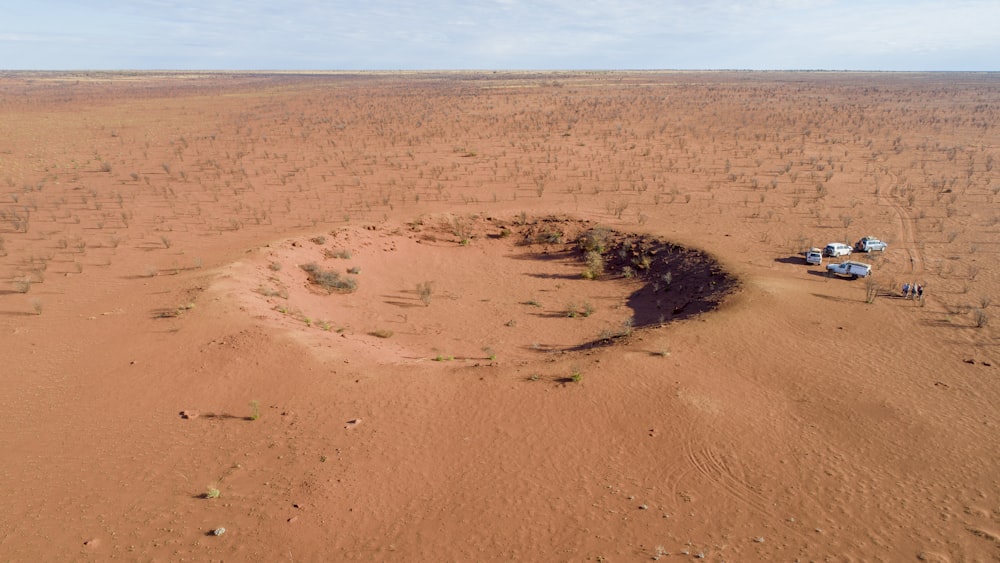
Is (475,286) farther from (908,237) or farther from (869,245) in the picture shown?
(908,237)

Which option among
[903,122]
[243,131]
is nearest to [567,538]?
[243,131]

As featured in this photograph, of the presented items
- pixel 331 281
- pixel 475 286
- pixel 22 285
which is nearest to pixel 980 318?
pixel 475 286

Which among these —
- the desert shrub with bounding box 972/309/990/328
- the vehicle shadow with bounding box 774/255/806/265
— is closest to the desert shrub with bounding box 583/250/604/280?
the vehicle shadow with bounding box 774/255/806/265

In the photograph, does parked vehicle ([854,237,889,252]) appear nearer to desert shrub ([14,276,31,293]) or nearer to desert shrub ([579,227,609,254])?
desert shrub ([579,227,609,254])

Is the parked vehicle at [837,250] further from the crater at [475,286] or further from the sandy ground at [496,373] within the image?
the crater at [475,286]

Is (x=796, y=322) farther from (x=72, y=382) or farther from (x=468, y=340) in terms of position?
(x=72, y=382)
